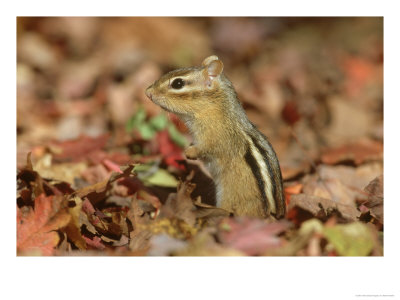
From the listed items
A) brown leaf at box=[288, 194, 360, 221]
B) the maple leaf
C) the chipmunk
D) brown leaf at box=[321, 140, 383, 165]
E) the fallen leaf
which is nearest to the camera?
the fallen leaf

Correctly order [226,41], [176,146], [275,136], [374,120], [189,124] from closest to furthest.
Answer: [189,124] < [176,146] < [275,136] < [374,120] < [226,41]

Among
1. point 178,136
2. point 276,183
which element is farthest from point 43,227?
point 178,136

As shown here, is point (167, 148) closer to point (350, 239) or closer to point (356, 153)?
point (356, 153)

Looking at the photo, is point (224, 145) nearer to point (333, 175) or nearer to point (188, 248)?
point (188, 248)

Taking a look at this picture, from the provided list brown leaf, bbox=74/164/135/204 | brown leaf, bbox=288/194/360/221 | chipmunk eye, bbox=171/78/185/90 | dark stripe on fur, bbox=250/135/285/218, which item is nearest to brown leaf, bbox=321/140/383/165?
brown leaf, bbox=288/194/360/221

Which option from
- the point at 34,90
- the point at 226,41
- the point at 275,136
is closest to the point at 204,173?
the point at 275,136

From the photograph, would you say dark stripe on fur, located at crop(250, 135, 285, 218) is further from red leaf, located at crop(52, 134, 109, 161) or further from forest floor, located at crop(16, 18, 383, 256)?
red leaf, located at crop(52, 134, 109, 161)
